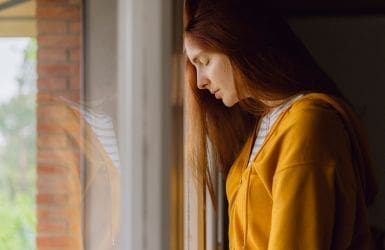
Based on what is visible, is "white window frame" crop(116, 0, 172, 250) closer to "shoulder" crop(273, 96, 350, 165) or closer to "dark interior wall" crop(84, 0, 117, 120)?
"dark interior wall" crop(84, 0, 117, 120)

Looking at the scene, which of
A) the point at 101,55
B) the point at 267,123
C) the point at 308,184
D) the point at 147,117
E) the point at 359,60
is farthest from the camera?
the point at 359,60

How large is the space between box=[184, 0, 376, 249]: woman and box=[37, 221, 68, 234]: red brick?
0.28 metres

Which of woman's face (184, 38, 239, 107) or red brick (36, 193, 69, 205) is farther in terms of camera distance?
woman's face (184, 38, 239, 107)

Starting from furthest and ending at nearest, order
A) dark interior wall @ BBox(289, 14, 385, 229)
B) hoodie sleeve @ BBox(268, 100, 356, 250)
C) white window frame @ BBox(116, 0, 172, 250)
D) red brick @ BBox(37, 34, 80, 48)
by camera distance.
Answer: dark interior wall @ BBox(289, 14, 385, 229) < hoodie sleeve @ BBox(268, 100, 356, 250) < red brick @ BBox(37, 34, 80, 48) < white window frame @ BBox(116, 0, 172, 250)

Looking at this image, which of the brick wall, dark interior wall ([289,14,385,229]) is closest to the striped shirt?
dark interior wall ([289,14,385,229])

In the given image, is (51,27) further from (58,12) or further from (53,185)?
(53,185)

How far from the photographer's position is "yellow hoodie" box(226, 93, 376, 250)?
3.37 feet

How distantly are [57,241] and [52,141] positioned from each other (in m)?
0.12

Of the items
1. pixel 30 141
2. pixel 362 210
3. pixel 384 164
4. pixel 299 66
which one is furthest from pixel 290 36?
pixel 30 141

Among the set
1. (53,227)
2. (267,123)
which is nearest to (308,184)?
(267,123)

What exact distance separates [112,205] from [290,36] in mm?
768

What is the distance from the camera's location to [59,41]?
2.27 ft

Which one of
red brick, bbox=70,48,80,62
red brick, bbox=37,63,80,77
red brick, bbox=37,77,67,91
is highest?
red brick, bbox=70,48,80,62

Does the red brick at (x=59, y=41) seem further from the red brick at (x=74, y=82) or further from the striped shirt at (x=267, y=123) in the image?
the striped shirt at (x=267, y=123)
